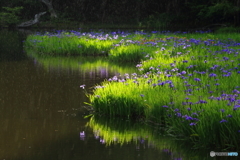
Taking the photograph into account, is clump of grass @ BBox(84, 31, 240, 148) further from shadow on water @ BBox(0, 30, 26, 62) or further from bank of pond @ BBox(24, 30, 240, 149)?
shadow on water @ BBox(0, 30, 26, 62)

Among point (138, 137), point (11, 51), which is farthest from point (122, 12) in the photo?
point (138, 137)

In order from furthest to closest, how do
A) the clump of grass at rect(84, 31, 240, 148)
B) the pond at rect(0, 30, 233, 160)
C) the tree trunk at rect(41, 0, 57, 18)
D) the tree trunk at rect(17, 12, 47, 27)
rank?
the tree trunk at rect(41, 0, 57, 18)
the tree trunk at rect(17, 12, 47, 27)
the clump of grass at rect(84, 31, 240, 148)
the pond at rect(0, 30, 233, 160)

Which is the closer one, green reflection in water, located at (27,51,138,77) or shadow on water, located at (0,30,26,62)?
green reflection in water, located at (27,51,138,77)

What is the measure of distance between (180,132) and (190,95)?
3.01ft

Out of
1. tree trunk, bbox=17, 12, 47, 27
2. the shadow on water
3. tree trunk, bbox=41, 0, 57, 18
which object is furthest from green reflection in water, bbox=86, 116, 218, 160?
tree trunk, bbox=41, 0, 57, 18

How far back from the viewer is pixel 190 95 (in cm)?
662

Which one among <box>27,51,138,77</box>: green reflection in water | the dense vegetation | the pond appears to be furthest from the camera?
the dense vegetation

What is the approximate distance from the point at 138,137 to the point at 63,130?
120 cm

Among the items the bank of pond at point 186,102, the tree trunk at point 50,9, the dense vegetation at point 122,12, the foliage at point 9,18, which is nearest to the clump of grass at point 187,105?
the bank of pond at point 186,102

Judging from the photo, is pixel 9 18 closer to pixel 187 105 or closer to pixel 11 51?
pixel 11 51

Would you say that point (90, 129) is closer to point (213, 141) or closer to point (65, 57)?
point (213, 141)

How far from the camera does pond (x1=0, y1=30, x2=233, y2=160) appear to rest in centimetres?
514

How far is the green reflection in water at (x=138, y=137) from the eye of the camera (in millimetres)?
5238

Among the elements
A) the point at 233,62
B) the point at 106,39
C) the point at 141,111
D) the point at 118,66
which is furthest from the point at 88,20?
the point at 141,111
